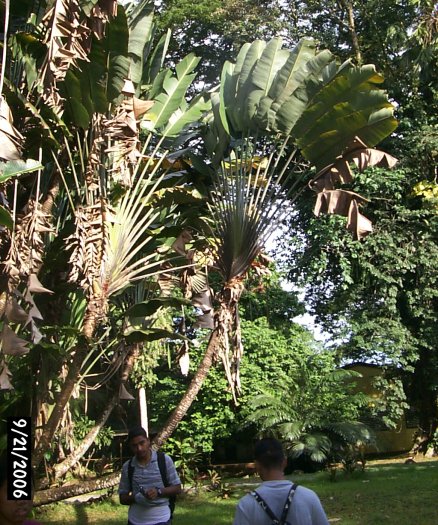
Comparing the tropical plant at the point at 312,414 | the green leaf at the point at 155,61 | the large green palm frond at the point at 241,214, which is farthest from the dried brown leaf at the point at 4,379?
the tropical plant at the point at 312,414

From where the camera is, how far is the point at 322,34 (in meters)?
18.4

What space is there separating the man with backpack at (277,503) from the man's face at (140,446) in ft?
5.63

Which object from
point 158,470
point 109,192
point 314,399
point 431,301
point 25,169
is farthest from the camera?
point 431,301

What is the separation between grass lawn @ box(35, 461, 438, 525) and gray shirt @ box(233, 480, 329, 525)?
646 cm

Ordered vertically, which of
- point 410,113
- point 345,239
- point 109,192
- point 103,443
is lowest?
point 103,443

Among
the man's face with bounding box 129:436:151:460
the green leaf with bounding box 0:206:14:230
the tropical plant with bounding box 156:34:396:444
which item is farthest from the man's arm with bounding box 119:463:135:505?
the tropical plant with bounding box 156:34:396:444

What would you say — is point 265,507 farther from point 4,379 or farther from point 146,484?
point 4,379

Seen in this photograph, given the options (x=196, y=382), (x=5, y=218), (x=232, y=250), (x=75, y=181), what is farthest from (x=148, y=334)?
(x=5, y=218)

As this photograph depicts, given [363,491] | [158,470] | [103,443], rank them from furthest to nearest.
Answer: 1. [103,443]
2. [363,491]
3. [158,470]

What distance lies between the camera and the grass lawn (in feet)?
31.7

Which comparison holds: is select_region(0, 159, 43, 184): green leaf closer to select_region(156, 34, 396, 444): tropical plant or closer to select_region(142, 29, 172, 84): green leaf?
select_region(156, 34, 396, 444): tropical plant

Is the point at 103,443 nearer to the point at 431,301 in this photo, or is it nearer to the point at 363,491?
the point at 363,491

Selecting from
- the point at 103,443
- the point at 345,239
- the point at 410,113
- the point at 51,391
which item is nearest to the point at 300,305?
the point at 345,239

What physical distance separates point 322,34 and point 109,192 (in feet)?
41.7
